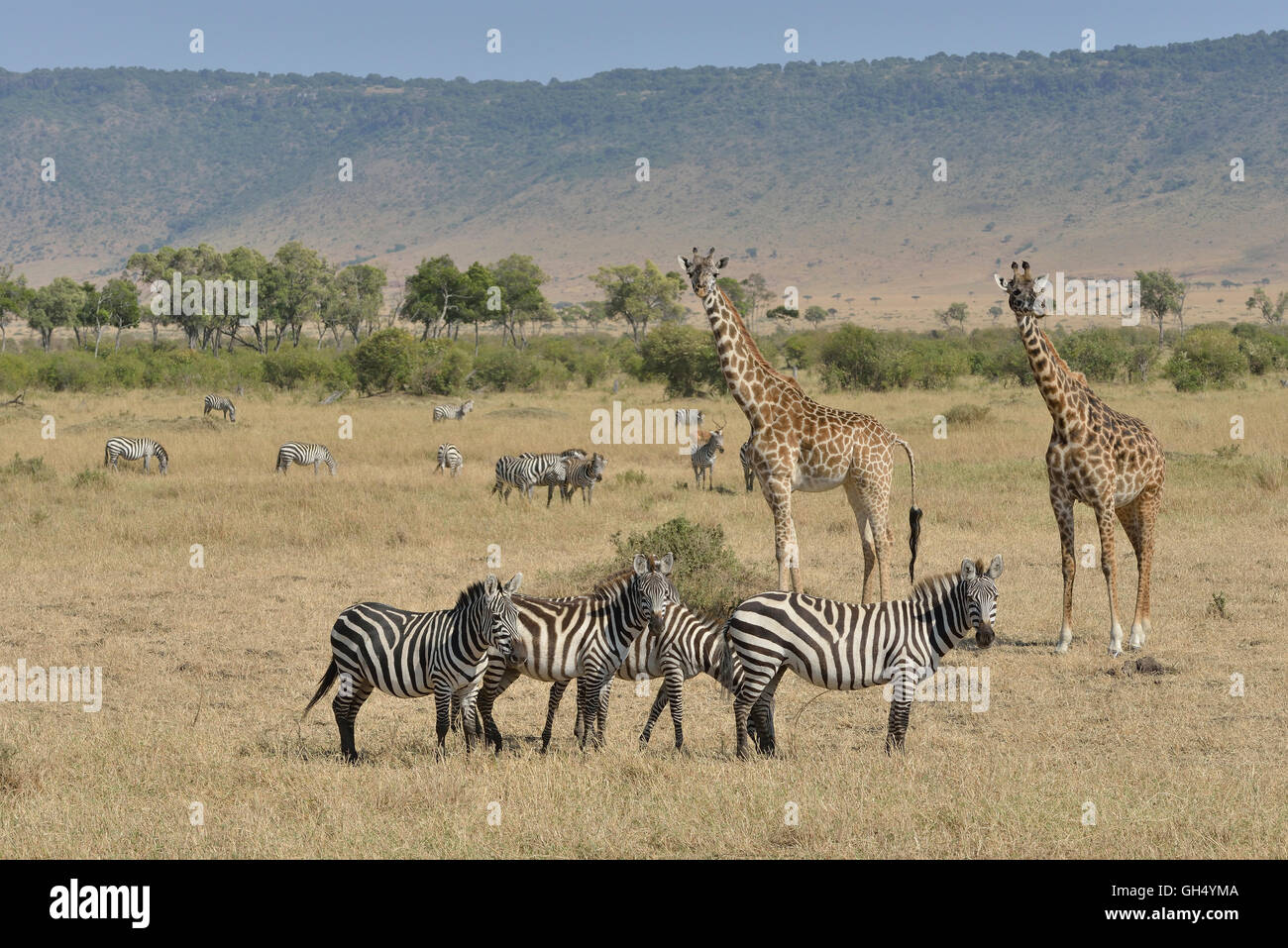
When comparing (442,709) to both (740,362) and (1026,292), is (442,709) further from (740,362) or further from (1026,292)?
(1026,292)

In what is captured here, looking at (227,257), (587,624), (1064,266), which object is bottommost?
(587,624)

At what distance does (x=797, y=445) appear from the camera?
13.0 metres

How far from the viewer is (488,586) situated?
324 inches

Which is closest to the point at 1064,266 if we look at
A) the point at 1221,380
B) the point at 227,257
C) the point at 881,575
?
the point at 227,257

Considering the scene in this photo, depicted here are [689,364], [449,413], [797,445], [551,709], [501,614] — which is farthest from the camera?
[689,364]

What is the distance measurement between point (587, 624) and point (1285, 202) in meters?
194

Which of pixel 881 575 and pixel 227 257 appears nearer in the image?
pixel 881 575

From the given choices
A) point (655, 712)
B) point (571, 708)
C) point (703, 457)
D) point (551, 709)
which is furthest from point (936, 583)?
point (703, 457)

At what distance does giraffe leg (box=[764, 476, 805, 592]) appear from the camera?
12445 millimetres

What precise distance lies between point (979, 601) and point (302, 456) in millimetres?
18443

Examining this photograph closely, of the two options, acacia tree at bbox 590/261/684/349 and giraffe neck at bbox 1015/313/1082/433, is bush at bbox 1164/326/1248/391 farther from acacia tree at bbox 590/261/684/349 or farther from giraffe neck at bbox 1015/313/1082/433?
acacia tree at bbox 590/261/684/349

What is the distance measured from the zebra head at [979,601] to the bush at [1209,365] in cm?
3611

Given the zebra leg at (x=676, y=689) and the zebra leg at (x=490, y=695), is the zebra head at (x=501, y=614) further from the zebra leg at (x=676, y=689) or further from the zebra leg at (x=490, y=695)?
the zebra leg at (x=676, y=689)

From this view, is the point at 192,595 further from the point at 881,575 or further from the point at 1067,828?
the point at 1067,828
